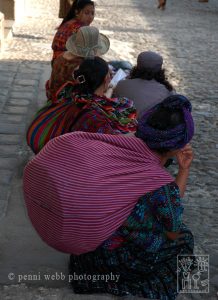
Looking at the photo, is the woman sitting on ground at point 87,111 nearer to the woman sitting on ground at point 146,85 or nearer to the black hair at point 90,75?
the black hair at point 90,75

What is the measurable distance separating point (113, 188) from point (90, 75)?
1.25 metres

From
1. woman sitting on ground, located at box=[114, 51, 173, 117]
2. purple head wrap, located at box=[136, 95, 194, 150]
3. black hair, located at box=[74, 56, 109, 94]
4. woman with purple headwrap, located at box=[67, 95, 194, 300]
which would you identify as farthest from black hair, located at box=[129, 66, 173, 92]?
purple head wrap, located at box=[136, 95, 194, 150]

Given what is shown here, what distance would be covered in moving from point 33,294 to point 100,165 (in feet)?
3.28

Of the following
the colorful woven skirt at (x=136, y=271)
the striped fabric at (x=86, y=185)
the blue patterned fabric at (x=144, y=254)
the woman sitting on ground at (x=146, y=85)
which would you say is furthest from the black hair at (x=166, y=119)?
the woman sitting on ground at (x=146, y=85)

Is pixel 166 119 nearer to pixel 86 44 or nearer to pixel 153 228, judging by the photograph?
pixel 153 228

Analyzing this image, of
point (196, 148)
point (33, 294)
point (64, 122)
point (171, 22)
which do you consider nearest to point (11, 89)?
point (196, 148)

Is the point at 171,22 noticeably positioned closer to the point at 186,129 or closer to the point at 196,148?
the point at 196,148

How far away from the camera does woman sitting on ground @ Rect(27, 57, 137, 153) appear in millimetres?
3871

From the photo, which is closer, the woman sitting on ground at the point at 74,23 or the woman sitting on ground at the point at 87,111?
the woman sitting on ground at the point at 87,111

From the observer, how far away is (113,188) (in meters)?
2.85

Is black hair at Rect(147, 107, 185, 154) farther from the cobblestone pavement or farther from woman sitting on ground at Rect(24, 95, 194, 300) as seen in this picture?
the cobblestone pavement

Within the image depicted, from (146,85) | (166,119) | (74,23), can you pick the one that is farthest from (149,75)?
(166,119)

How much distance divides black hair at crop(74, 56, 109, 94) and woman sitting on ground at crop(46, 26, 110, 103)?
118cm

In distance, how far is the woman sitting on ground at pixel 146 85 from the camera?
499cm
